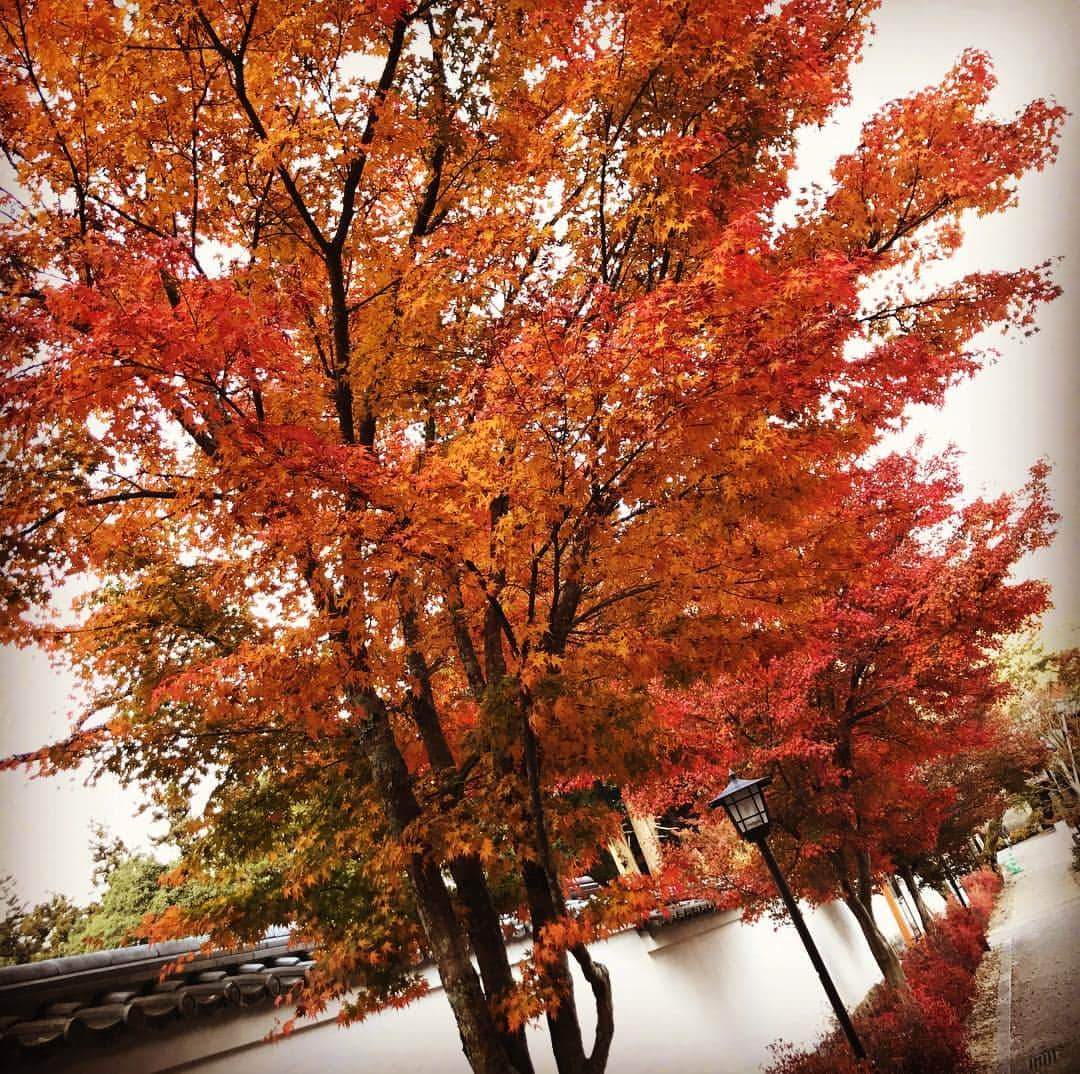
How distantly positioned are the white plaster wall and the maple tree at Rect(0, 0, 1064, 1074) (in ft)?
4.56

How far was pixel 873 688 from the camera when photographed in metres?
12.0

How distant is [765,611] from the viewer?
6.21 metres

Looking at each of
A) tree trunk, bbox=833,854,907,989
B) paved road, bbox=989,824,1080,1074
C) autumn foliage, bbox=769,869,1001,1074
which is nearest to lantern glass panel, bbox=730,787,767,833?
autumn foliage, bbox=769,869,1001,1074

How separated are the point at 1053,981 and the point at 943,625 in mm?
9484

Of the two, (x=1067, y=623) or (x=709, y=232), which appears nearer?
(x=709, y=232)

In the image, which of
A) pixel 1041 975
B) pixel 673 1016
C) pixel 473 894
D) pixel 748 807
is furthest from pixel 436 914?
pixel 1041 975

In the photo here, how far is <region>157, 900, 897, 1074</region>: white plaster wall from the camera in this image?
745cm

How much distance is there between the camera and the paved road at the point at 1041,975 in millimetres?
10391

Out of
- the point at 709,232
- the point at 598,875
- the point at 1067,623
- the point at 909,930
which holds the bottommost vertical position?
the point at 909,930

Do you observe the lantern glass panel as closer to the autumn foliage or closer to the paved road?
the autumn foliage

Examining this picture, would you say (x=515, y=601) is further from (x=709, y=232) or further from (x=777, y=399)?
(x=709, y=232)

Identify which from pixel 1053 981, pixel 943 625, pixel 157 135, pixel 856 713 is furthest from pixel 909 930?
pixel 157 135

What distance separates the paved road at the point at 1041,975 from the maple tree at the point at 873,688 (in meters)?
2.19

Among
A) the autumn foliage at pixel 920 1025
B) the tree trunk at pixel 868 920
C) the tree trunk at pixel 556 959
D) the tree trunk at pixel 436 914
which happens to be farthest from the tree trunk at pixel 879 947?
the tree trunk at pixel 436 914
